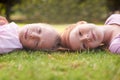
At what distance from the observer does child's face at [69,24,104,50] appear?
3.53m

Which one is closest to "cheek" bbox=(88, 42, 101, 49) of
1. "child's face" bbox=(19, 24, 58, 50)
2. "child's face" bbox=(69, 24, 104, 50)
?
"child's face" bbox=(69, 24, 104, 50)

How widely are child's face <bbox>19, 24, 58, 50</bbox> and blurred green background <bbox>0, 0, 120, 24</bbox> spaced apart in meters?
12.8

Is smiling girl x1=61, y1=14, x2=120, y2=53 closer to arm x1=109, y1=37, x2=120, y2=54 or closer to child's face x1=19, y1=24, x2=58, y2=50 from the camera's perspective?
arm x1=109, y1=37, x2=120, y2=54

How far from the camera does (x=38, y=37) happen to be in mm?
3582

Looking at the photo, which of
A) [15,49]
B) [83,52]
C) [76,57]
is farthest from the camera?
[15,49]

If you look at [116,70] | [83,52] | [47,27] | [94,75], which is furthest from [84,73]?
[47,27]

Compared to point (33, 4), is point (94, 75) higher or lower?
higher

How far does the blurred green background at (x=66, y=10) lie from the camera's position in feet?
55.0

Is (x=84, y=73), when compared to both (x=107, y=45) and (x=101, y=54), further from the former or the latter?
(x=107, y=45)

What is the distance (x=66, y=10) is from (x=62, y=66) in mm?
14369

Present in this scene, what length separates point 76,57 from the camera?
10.7ft

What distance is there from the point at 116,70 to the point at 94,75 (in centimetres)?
21

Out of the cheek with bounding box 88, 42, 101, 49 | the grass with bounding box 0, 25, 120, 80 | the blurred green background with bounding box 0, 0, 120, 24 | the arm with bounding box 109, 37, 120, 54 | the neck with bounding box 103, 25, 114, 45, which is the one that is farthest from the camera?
the blurred green background with bounding box 0, 0, 120, 24

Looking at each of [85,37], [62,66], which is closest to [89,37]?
[85,37]
